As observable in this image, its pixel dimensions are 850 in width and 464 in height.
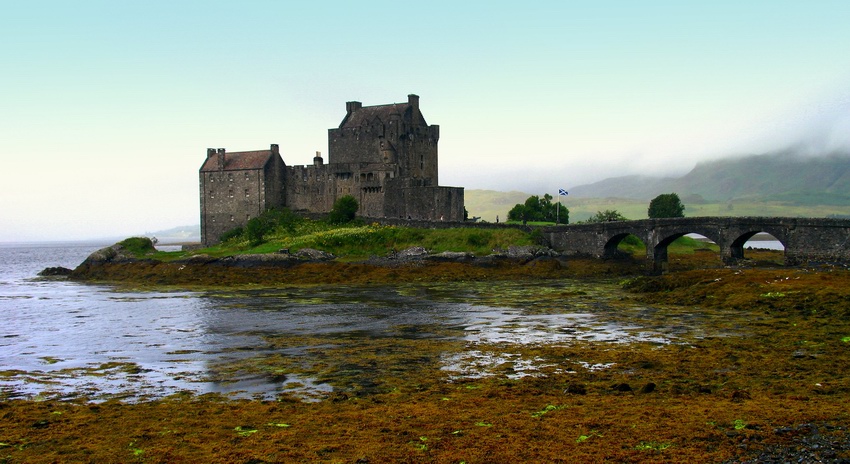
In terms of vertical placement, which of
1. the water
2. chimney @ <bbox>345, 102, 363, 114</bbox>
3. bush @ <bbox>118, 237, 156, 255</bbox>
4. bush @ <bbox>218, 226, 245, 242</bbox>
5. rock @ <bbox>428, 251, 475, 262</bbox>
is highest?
chimney @ <bbox>345, 102, 363, 114</bbox>

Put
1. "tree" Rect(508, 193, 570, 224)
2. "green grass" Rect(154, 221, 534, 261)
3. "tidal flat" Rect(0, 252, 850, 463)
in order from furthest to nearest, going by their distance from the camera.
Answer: "tree" Rect(508, 193, 570, 224) → "green grass" Rect(154, 221, 534, 261) → "tidal flat" Rect(0, 252, 850, 463)

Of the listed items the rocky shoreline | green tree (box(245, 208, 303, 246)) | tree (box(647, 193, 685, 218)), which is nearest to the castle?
green tree (box(245, 208, 303, 246))

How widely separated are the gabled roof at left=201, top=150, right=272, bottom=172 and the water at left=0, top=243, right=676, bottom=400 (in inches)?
1728

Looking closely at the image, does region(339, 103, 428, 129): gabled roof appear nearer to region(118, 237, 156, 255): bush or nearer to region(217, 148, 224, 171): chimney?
region(217, 148, 224, 171): chimney

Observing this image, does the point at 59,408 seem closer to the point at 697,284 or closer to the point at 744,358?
the point at 744,358

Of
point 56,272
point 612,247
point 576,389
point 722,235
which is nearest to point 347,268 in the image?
point 612,247

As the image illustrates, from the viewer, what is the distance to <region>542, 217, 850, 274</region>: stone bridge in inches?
2196

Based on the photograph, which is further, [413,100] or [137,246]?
[413,100]

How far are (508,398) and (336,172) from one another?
77.1m

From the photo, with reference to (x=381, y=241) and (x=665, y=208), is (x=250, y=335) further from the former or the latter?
(x=665, y=208)

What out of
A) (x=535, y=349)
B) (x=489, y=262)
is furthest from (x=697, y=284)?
(x=489, y=262)

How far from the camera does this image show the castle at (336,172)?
91.9 meters

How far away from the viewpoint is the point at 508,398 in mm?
18672

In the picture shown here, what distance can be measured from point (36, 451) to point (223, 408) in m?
4.43
